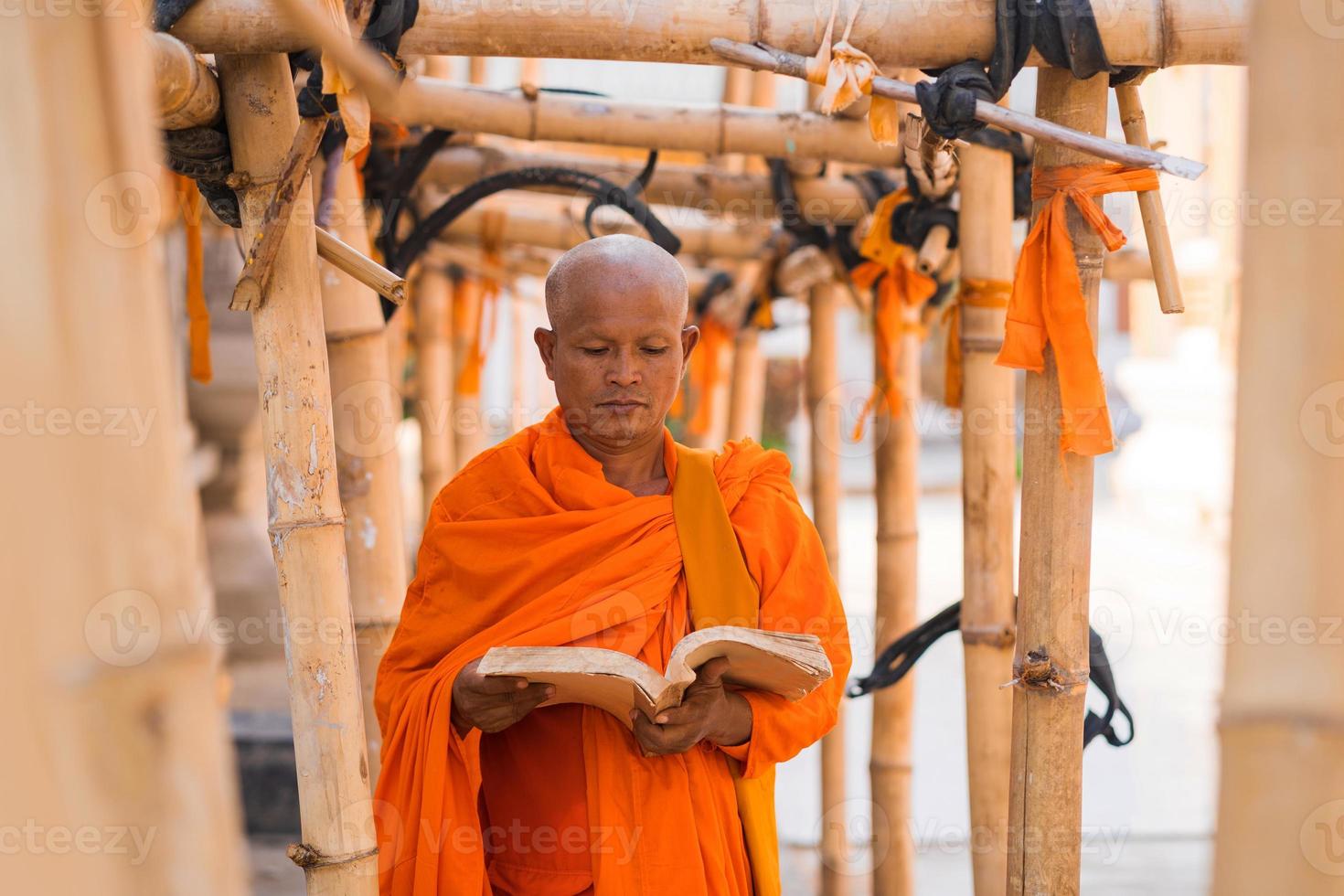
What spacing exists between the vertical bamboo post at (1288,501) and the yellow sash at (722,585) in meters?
1.12

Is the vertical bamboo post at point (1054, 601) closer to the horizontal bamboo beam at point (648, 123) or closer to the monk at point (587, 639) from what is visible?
the monk at point (587, 639)

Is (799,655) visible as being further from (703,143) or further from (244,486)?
(244,486)

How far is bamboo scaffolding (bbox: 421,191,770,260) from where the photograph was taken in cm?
429

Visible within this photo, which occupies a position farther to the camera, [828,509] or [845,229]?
[828,509]

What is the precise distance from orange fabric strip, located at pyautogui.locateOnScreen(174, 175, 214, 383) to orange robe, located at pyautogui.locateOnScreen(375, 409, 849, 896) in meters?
0.58

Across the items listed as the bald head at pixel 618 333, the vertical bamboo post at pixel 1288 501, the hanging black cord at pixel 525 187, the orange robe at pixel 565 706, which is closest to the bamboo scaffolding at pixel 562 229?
the hanging black cord at pixel 525 187

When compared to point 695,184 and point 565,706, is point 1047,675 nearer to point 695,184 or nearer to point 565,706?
point 565,706

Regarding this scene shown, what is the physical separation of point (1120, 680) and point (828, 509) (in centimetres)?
388

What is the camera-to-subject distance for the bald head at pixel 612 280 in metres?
2.11

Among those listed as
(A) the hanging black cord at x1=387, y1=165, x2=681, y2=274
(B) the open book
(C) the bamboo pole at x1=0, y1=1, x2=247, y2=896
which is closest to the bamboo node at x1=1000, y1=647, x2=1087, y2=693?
(B) the open book

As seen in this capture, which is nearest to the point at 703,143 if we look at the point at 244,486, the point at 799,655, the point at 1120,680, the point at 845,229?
the point at 845,229

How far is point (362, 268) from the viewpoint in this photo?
6.28 ft

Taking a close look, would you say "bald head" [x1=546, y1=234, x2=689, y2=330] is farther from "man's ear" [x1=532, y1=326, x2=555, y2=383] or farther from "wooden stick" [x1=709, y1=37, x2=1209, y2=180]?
"wooden stick" [x1=709, y1=37, x2=1209, y2=180]

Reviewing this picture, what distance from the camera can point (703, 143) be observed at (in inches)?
127
